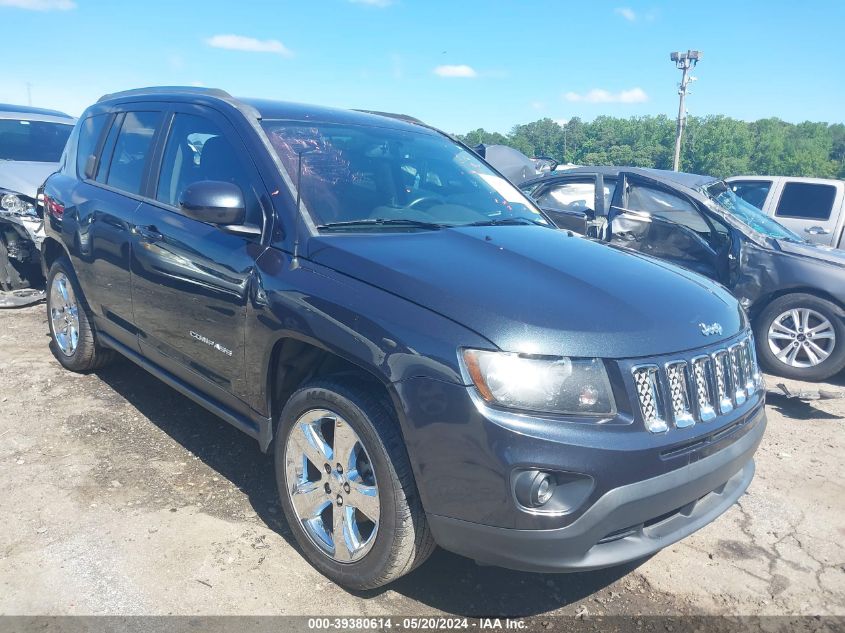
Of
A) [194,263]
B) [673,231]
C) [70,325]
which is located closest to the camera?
[194,263]

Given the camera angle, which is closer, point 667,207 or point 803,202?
point 667,207

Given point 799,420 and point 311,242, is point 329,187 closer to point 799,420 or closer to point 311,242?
point 311,242

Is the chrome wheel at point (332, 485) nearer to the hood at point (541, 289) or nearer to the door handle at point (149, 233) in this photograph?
the hood at point (541, 289)

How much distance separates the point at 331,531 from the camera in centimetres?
283

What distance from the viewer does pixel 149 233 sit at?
365 cm

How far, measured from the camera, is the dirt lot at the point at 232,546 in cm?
273

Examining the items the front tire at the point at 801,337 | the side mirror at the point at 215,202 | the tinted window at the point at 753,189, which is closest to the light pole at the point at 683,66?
the tinted window at the point at 753,189

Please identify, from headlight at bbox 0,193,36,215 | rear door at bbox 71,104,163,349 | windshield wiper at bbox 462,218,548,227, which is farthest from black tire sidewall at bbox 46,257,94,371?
windshield wiper at bbox 462,218,548,227

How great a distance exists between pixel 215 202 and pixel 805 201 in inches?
356

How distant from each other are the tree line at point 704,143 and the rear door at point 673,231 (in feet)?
204

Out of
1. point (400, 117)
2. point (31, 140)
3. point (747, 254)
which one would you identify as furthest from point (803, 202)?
point (31, 140)

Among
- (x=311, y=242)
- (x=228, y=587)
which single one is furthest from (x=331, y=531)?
(x=311, y=242)

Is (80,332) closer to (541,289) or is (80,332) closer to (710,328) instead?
(541,289)

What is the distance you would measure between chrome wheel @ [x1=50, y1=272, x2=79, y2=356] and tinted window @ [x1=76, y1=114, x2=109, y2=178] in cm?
78
